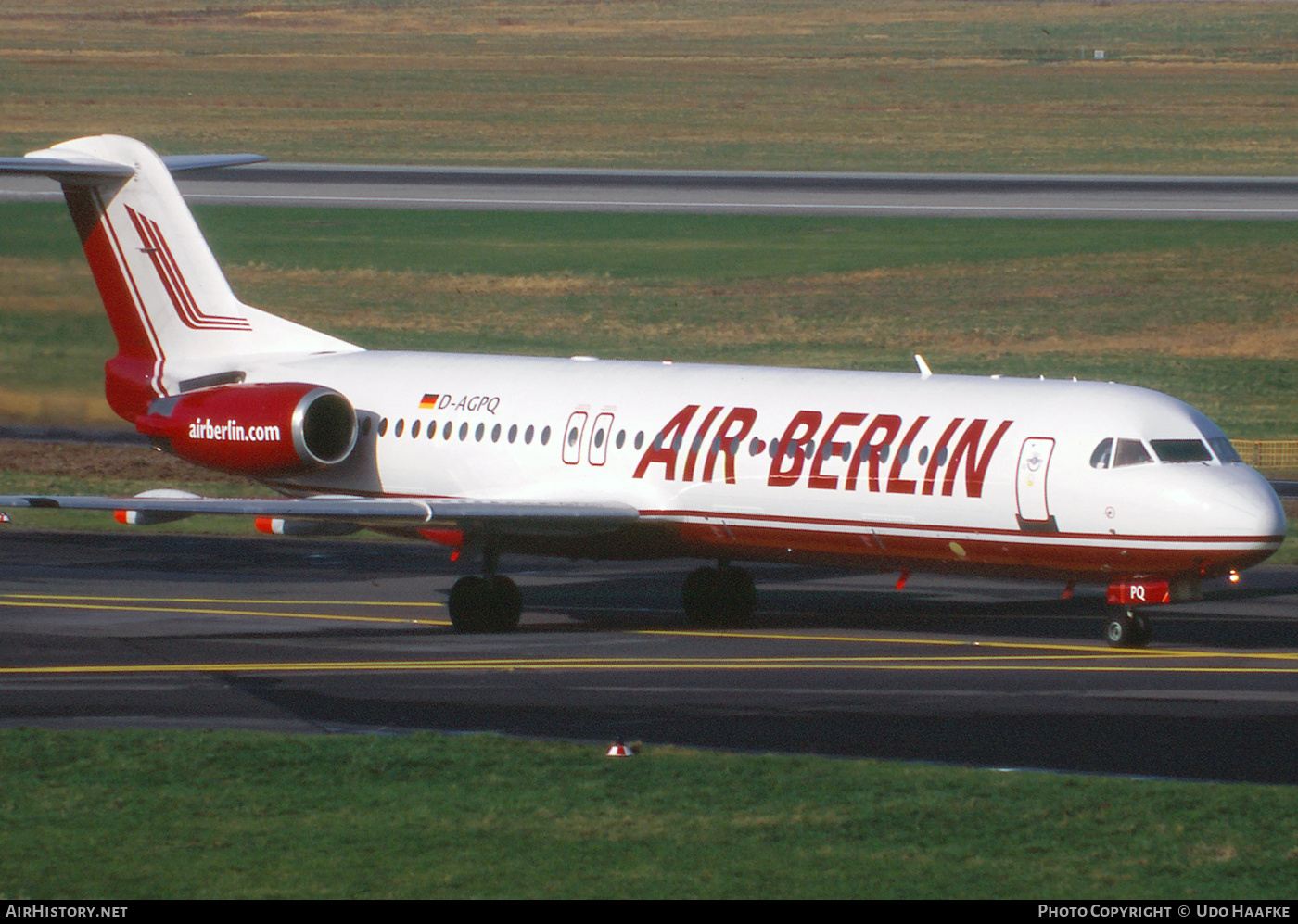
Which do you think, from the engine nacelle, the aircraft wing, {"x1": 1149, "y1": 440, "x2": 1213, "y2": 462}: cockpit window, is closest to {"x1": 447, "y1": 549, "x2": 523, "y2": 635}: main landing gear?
the aircraft wing

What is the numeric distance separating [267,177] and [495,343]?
27.7 m

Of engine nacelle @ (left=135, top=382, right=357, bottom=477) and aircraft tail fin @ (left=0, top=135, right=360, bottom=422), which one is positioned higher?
aircraft tail fin @ (left=0, top=135, right=360, bottom=422)

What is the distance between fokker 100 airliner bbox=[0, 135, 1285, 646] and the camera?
92.0 ft

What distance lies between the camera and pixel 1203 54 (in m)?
150

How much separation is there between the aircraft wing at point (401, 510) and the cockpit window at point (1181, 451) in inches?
292

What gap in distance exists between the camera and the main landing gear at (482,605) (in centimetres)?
3103

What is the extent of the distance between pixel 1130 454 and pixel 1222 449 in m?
1.47

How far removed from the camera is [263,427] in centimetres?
3309

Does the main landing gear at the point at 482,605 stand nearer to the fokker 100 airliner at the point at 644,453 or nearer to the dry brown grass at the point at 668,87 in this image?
the fokker 100 airliner at the point at 644,453

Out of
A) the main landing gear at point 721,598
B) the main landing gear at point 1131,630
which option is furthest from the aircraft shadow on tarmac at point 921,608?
the main landing gear at point 1131,630

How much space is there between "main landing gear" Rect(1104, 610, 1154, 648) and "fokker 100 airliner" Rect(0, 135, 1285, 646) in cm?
3

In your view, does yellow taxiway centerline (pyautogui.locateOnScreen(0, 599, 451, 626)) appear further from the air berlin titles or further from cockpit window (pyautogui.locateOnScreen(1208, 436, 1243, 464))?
cockpit window (pyautogui.locateOnScreen(1208, 436, 1243, 464))

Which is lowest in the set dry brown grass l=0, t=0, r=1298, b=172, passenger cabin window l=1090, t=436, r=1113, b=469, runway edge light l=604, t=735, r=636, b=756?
runway edge light l=604, t=735, r=636, b=756
